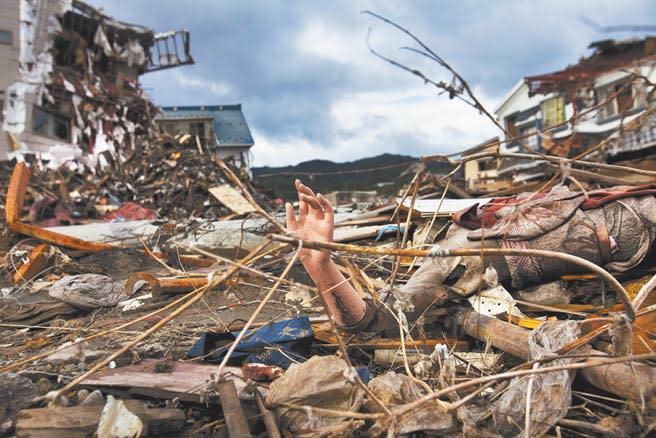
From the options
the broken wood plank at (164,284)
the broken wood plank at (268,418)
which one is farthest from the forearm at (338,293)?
the broken wood plank at (164,284)

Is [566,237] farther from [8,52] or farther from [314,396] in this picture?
[8,52]

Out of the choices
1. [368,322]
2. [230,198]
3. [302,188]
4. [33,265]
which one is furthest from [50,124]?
[368,322]

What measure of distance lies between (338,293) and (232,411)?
0.89m

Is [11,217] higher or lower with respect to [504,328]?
higher

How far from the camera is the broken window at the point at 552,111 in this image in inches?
818

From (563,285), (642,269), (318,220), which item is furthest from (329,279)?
(642,269)

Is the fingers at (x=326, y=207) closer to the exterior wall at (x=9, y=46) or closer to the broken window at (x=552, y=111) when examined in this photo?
the exterior wall at (x=9, y=46)

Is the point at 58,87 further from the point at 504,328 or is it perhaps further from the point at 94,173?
the point at 504,328

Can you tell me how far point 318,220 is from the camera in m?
2.22

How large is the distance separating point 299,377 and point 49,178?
559 inches

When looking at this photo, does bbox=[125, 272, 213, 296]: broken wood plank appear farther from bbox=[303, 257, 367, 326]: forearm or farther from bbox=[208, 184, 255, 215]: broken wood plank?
bbox=[208, 184, 255, 215]: broken wood plank

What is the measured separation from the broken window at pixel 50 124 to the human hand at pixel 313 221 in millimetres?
16101

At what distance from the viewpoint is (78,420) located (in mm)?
1414

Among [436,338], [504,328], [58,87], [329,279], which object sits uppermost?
[58,87]
